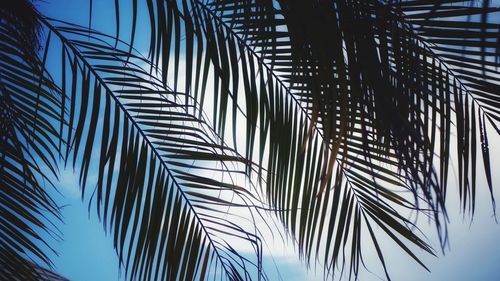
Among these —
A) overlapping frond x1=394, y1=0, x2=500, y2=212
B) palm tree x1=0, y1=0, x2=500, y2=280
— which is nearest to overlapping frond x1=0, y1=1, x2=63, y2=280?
palm tree x1=0, y1=0, x2=500, y2=280

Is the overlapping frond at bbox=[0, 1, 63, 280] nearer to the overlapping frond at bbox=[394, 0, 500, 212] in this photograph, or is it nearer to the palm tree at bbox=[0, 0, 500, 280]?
the palm tree at bbox=[0, 0, 500, 280]

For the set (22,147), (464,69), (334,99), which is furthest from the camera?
(22,147)

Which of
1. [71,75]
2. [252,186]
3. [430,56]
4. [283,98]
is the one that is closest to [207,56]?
[283,98]

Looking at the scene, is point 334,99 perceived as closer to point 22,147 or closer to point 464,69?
point 464,69

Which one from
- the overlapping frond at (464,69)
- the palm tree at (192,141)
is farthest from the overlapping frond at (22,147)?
the overlapping frond at (464,69)

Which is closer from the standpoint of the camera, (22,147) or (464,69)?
(464,69)

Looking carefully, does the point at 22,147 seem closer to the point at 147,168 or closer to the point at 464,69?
the point at 147,168

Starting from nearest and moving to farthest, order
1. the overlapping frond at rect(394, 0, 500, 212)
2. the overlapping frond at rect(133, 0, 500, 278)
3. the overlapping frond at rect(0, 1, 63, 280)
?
the overlapping frond at rect(133, 0, 500, 278) < the overlapping frond at rect(394, 0, 500, 212) < the overlapping frond at rect(0, 1, 63, 280)

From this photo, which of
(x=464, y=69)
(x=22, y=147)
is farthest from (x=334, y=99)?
(x=22, y=147)

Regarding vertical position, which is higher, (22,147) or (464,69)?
(464,69)

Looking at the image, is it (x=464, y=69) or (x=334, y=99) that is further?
(x=464, y=69)

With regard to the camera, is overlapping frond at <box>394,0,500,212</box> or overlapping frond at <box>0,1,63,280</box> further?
overlapping frond at <box>0,1,63,280</box>

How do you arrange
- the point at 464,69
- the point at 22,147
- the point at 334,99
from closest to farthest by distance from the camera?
the point at 334,99, the point at 464,69, the point at 22,147

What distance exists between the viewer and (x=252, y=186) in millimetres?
1364
